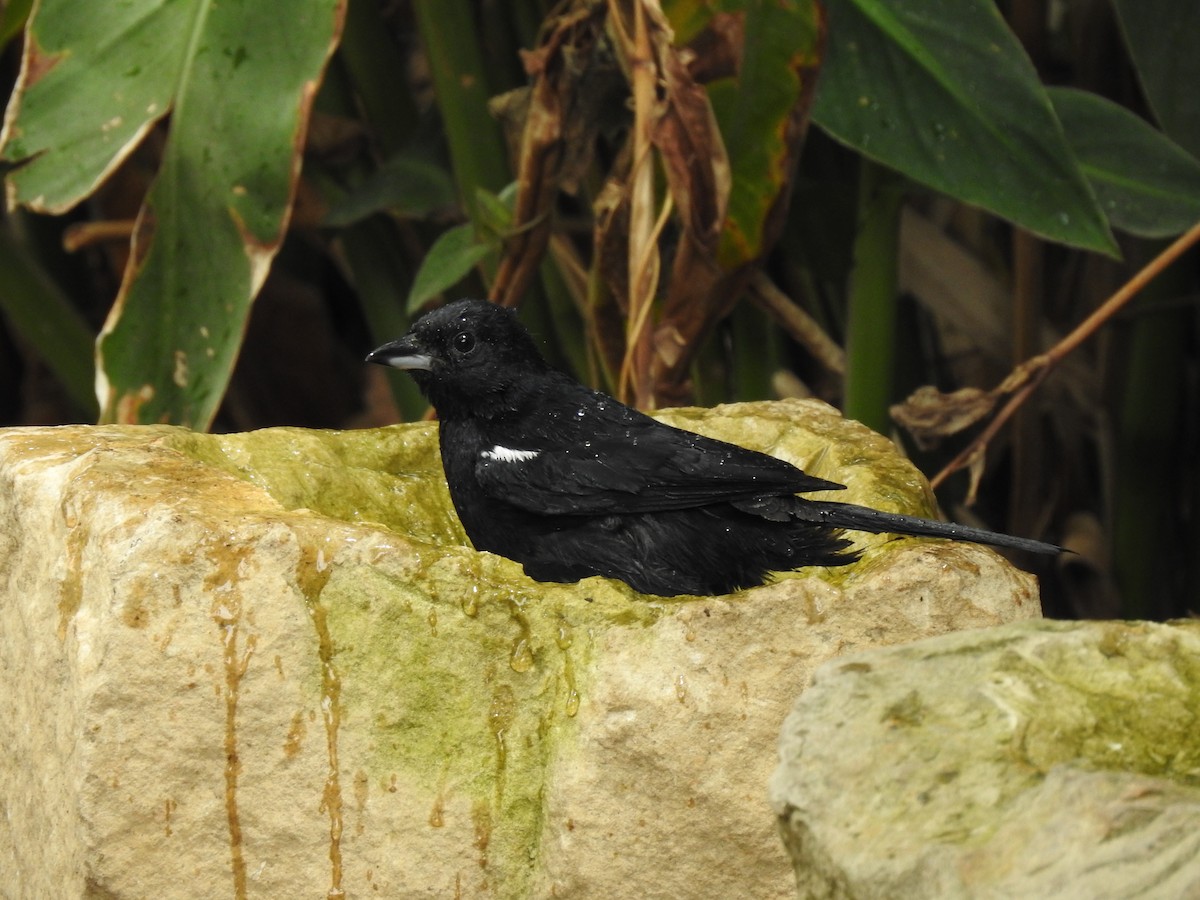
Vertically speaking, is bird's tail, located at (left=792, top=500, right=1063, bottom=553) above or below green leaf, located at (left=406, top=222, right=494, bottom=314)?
below

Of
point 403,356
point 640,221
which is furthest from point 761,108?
point 403,356

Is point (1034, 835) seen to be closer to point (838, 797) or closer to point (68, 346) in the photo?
point (838, 797)

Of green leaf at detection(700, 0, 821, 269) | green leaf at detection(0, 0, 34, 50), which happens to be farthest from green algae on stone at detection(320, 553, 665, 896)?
green leaf at detection(0, 0, 34, 50)

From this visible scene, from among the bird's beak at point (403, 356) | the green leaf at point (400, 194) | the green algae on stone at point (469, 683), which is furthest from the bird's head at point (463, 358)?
the green leaf at point (400, 194)

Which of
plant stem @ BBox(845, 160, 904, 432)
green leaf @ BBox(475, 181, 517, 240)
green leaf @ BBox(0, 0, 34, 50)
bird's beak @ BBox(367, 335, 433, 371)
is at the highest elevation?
A: green leaf @ BBox(0, 0, 34, 50)

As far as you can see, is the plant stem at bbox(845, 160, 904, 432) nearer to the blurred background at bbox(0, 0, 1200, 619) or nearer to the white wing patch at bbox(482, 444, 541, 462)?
the blurred background at bbox(0, 0, 1200, 619)

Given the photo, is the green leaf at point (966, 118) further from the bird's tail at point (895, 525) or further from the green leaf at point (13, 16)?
the green leaf at point (13, 16)

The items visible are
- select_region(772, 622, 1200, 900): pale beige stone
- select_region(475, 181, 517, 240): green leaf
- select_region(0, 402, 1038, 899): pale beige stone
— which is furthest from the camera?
select_region(475, 181, 517, 240): green leaf

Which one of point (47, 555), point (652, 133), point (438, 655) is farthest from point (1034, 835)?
point (652, 133)
